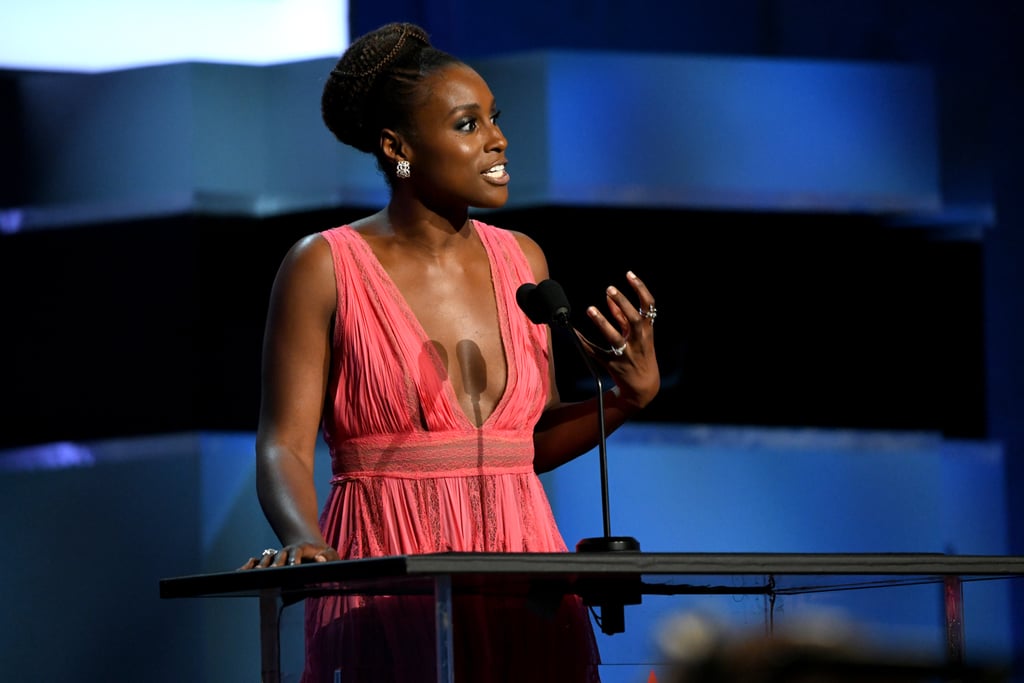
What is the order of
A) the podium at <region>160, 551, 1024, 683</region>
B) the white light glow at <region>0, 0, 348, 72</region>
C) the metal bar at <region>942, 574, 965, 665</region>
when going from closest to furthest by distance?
the podium at <region>160, 551, 1024, 683</region> → the metal bar at <region>942, 574, 965, 665</region> → the white light glow at <region>0, 0, 348, 72</region>

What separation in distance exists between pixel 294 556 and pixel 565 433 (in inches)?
26.2

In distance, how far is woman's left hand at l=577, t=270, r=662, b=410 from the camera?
2.07 metres

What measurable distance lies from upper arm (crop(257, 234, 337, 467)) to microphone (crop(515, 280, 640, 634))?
0.35 metres

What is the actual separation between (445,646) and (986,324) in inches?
136

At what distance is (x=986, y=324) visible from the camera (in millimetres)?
4699

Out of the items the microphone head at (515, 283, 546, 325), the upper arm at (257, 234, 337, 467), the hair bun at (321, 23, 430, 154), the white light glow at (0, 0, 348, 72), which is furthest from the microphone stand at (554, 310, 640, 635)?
the white light glow at (0, 0, 348, 72)

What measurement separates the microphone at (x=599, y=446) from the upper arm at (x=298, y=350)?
13.8 inches

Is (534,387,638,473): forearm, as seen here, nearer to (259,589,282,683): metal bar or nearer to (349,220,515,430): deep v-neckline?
(349,220,515,430): deep v-neckline

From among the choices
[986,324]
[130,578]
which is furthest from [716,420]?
[130,578]

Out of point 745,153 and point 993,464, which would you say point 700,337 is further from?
point 993,464

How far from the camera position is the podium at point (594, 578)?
1.58 m

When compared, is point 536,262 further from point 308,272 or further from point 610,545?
point 610,545

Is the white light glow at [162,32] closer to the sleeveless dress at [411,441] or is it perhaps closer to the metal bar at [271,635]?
the sleeveless dress at [411,441]

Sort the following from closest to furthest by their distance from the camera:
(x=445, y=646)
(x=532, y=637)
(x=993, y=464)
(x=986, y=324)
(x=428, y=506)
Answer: (x=445, y=646) < (x=532, y=637) < (x=428, y=506) < (x=993, y=464) < (x=986, y=324)
